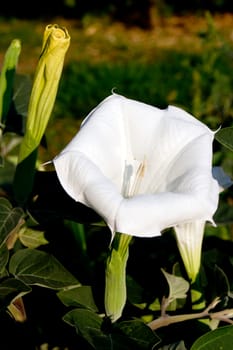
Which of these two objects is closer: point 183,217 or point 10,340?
point 183,217

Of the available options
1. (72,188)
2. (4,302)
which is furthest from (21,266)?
(72,188)

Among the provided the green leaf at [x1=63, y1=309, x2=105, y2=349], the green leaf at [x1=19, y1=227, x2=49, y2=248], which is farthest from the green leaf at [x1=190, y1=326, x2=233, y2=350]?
the green leaf at [x1=19, y1=227, x2=49, y2=248]

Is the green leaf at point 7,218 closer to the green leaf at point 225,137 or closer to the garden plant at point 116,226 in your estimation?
the garden plant at point 116,226

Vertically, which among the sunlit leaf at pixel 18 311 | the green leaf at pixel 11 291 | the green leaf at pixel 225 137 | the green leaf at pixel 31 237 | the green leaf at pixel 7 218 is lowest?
the sunlit leaf at pixel 18 311

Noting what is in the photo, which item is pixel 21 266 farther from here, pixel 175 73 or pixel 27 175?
pixel 175 73

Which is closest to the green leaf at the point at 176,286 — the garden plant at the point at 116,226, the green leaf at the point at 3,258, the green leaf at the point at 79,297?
the garden plant at the point at 116,226

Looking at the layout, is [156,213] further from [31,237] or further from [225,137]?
[31,237]

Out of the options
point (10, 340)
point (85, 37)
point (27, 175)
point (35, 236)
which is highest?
point (27, 175)

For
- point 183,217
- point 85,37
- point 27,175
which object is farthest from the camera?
point 85,37
